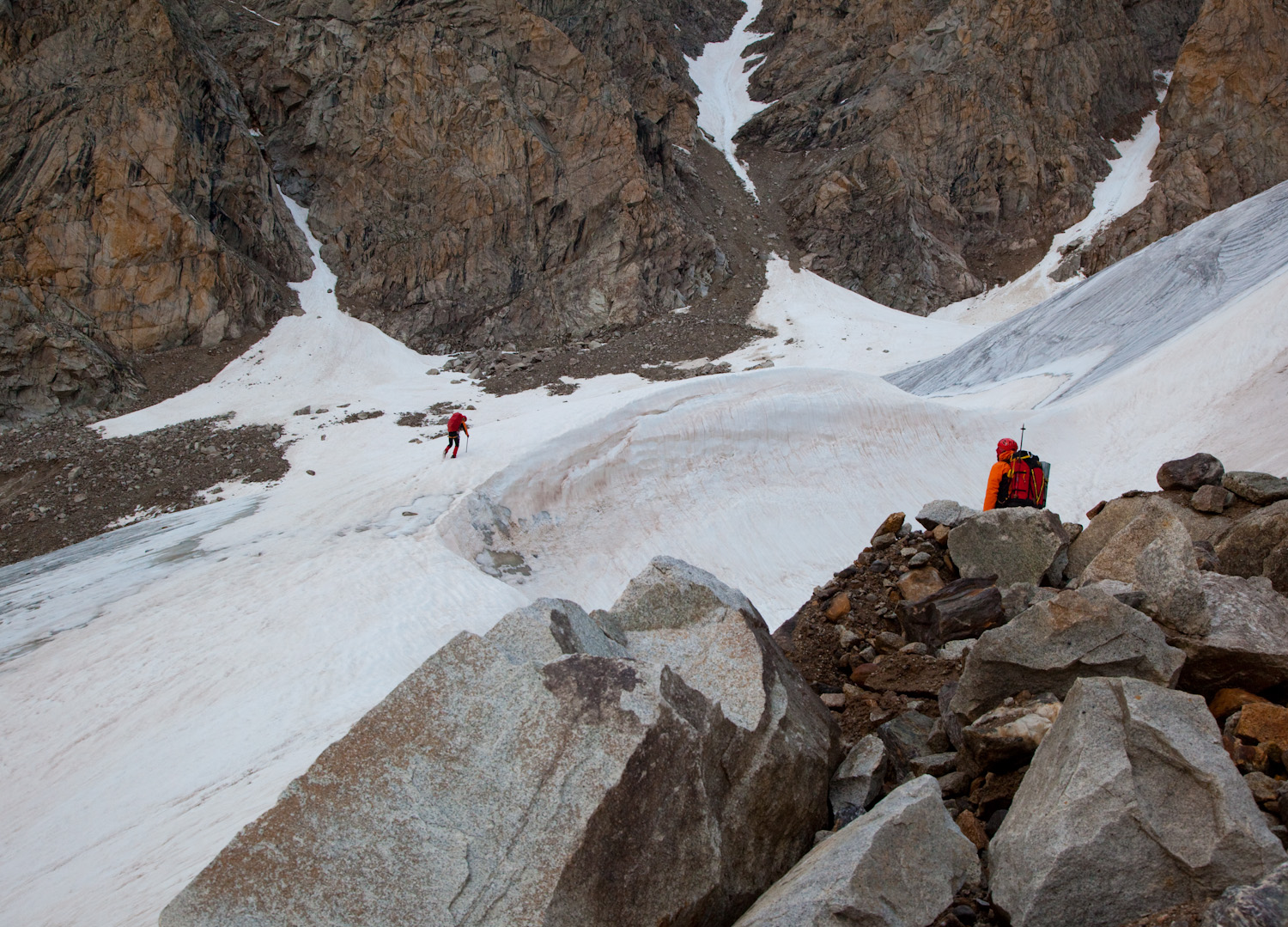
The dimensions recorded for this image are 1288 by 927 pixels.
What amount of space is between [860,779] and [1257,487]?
576cm

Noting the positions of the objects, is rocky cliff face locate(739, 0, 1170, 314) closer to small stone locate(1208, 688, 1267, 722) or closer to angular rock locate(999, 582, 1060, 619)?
angular rock locate(999, 582, 1060, 619)

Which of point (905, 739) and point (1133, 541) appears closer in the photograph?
point (905, 739)

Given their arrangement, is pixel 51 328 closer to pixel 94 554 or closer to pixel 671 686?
pixel 94 554

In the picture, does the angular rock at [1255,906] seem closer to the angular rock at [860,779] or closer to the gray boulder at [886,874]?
the gray boulder at [886,874]

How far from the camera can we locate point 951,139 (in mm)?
53125

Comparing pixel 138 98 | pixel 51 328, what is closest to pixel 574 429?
pixel 51 328

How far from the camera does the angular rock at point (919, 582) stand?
7867 millimetres

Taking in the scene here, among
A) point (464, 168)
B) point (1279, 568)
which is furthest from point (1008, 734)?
point (464, 168)

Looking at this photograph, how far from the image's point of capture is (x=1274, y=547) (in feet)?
19.4

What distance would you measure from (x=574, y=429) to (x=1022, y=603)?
9814 mm

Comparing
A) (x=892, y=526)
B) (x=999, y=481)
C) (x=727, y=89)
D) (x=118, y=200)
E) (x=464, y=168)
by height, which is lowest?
(x=999, y=481)

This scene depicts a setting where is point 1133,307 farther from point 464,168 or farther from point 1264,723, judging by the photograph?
point 464,168

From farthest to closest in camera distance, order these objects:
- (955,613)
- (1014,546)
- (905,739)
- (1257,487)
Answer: (1014,546) → (1257,487) → (955,613) → (905,739)

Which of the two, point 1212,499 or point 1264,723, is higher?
point 1264,723
